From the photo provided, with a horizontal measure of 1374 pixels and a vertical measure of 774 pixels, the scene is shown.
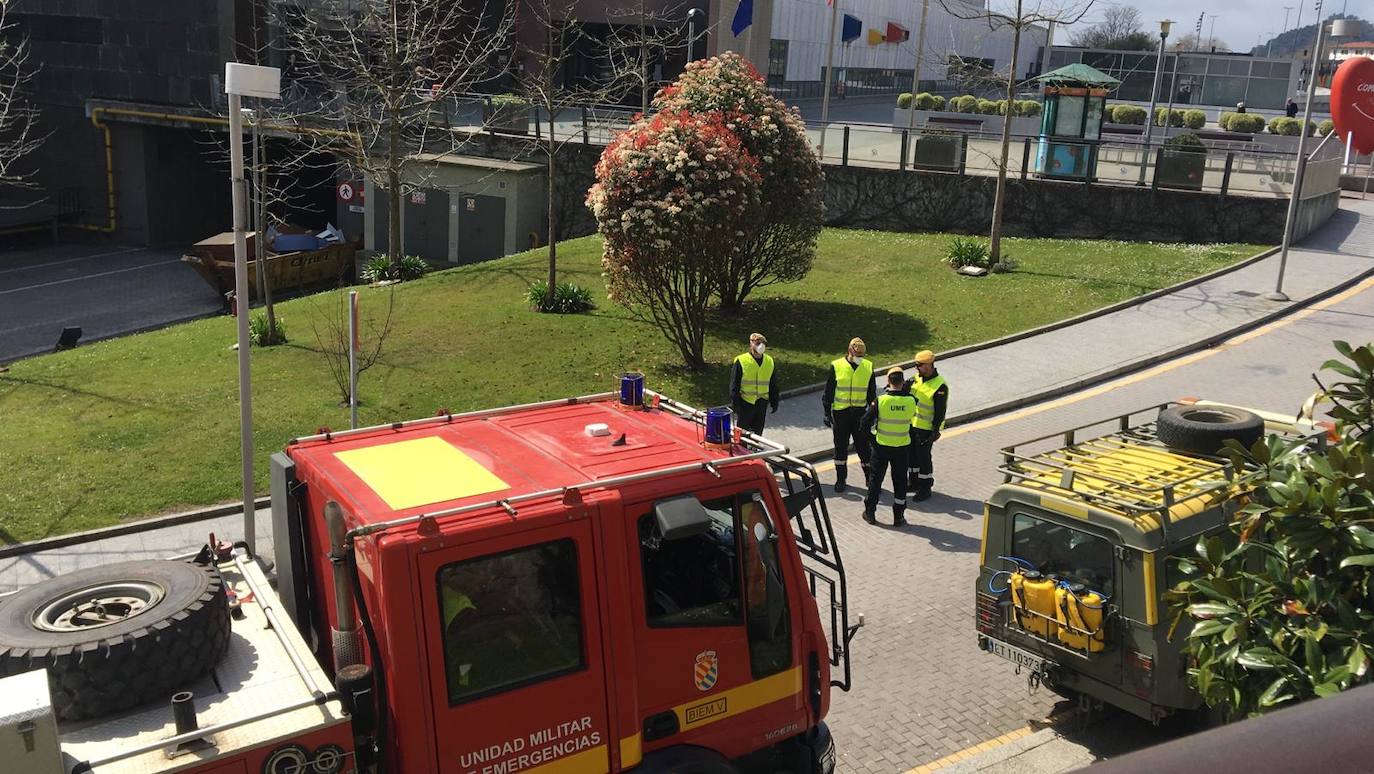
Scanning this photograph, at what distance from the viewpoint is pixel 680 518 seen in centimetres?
528

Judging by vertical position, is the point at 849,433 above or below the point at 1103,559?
below

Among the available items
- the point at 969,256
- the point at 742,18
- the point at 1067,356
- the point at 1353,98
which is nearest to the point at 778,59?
the point at 742,18

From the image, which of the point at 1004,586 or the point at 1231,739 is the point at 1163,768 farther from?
the point at 1004,586

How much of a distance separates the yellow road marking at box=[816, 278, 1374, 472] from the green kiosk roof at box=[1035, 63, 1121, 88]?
7.81 meters

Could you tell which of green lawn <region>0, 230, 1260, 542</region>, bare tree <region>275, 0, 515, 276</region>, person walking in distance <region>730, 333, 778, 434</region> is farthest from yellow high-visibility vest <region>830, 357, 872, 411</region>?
bare tree <region>275, 0, 515, 276</region>

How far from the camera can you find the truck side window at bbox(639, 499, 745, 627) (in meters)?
5.60

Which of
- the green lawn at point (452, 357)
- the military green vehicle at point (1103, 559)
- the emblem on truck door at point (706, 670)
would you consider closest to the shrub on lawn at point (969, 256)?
the green lawn at point (452, 357)

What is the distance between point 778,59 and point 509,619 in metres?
48.0

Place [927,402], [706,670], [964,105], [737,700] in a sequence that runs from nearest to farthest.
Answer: [706,670] < [737,700] < [927,402] < [964,105]

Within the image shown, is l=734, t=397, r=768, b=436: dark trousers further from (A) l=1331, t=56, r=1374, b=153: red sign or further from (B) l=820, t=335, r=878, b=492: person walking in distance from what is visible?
(A) l=1331, t=56, r=1374, b=153: red sign

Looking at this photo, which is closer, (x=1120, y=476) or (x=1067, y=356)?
(x=1120, y=476)

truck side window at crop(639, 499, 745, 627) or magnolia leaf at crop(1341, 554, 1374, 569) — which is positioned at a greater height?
magnolia leaf at crop(1341, 554, 1374, 569)

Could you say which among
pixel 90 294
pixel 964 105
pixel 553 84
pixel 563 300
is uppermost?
pixel 964 105

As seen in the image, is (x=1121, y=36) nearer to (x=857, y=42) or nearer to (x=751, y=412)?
(x=857, y=42)
